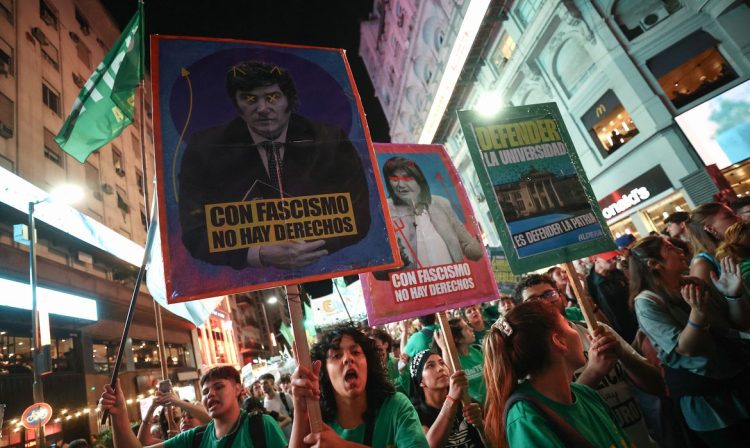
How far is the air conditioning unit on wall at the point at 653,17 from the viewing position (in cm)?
1553

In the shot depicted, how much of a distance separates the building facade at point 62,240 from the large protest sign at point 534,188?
11.1 meters

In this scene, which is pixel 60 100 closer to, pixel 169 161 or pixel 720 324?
pixel 169 161

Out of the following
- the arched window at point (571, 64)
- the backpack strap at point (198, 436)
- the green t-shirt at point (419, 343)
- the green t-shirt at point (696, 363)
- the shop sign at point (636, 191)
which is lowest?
the green t-shirt at point (696, 363)

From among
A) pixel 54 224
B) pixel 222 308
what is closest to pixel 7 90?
pixel 54 224

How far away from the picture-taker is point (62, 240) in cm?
1695

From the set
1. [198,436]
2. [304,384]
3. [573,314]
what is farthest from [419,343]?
[304,384]

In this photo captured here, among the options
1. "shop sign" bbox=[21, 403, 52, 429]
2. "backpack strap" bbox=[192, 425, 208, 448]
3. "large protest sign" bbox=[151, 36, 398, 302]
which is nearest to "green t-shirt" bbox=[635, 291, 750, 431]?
"large protest sign" bbox=[151, 36, 398, 302]

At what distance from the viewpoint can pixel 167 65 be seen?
110 inches

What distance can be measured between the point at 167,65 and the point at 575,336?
3.41 meters

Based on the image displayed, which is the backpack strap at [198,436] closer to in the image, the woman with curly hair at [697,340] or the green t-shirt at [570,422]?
the green t-shirt at [570,422]

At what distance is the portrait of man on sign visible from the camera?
2410 mm

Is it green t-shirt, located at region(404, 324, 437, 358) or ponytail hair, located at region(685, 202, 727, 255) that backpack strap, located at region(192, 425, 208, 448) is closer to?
green t-shirt, located at region(404, 324, 437, 358)

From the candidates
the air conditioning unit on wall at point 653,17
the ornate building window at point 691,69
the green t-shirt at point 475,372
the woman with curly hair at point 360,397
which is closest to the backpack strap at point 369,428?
the woman with curly hair at point 360,397

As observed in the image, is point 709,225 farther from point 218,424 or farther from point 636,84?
point 636,84
